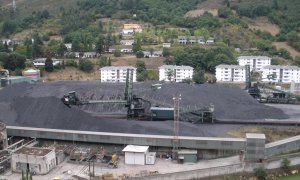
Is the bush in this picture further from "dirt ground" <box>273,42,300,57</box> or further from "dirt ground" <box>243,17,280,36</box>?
"dirt ground" <box>243,17,280,36</box>

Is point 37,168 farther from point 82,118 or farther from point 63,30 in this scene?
point 63,30

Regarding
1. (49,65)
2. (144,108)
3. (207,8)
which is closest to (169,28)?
(207,8)

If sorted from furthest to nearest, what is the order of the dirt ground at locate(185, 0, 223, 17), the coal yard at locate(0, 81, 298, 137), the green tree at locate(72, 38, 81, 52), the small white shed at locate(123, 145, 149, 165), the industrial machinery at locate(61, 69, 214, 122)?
the dirt ground at locate(185, 0, 223, 17) < the green tree at locate(72, 38, 81, 52) < the industrial machinery at locate(61, 69, 214, 122) < the coal yard at locate(0, 81, 298, 137) < the small white shed at locate(123, 145, 149, 165)

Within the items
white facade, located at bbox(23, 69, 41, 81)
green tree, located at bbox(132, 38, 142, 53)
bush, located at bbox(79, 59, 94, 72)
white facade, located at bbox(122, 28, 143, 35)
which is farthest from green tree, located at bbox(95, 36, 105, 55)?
white facade, located at bbox(23, 69, 41, 81)

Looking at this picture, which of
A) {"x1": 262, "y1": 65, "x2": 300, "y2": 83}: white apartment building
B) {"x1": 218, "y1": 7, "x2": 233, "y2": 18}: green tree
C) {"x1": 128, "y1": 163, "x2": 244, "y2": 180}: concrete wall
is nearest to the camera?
{"x1": 128, "y1": 163, "x2": 244, "y2": 180}: concrete wall

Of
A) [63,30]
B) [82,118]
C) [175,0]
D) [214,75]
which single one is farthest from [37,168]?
[175,0]

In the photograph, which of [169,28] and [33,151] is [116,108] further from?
[169,28]
